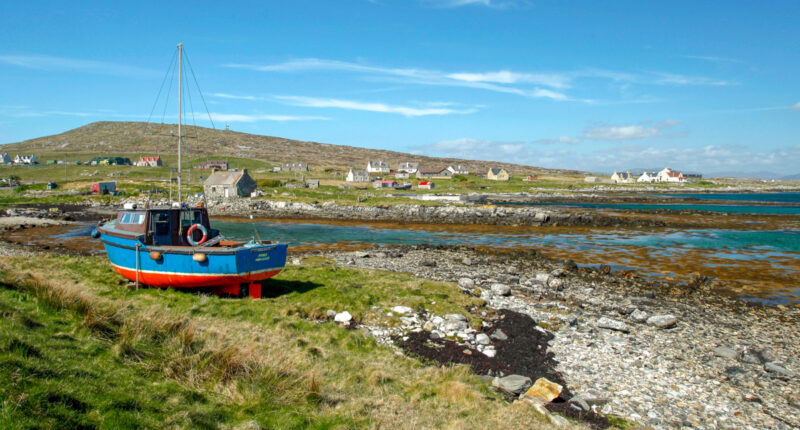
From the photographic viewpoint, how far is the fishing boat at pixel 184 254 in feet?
53.0

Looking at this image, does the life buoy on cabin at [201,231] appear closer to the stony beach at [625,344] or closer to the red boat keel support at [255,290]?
the red boat keel support at [255,290]

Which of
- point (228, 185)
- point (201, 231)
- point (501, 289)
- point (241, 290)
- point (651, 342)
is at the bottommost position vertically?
point (651, 342)

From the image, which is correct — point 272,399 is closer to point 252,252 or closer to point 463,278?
point 252,252

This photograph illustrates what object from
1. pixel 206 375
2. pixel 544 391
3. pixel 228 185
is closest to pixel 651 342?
pixel 544 391

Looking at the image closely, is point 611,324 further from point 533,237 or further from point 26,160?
point 26,160

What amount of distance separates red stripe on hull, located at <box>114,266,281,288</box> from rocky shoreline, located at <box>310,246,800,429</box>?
17.4 ft

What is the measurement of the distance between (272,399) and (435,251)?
2622 centimetres

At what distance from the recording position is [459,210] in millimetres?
62625

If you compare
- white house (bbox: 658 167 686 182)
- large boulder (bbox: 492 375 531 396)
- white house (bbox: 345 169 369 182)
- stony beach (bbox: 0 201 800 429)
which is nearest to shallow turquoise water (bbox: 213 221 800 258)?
stony beach (bbox: 0 201 800 429)

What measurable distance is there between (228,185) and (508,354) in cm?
7230

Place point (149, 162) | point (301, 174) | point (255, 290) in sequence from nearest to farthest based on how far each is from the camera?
point (255, 290)
point (301, 174)
point (149, 162)

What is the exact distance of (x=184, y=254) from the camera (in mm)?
16359

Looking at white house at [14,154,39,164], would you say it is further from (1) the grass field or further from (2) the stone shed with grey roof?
(1) the grass field

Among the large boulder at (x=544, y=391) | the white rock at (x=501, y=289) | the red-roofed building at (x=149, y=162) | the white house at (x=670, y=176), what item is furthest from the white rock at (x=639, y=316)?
the white house at (x=670, y=176)
